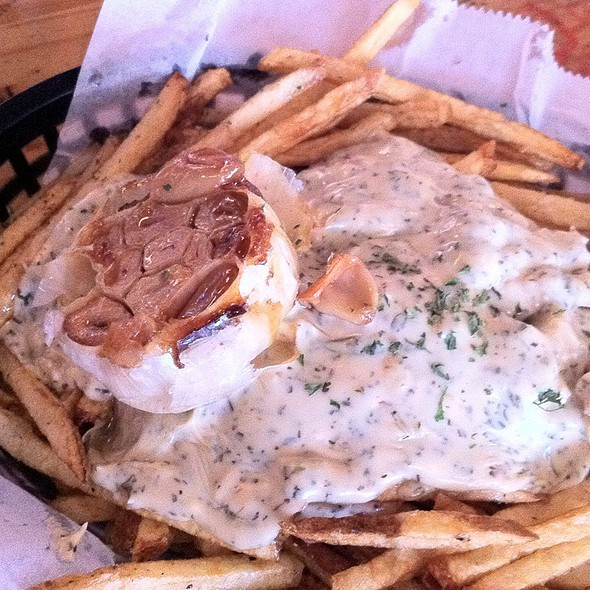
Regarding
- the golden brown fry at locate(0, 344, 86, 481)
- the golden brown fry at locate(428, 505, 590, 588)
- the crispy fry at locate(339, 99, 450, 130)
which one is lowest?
the golden brown fry at locate(428, 505, 590, 588)

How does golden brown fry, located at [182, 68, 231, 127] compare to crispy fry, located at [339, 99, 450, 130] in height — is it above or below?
above

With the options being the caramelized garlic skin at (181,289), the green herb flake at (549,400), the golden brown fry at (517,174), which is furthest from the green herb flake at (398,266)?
the golden brown fry at (517,174)

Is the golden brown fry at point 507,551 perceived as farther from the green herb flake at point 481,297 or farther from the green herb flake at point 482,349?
the green herb flake at point 481,297

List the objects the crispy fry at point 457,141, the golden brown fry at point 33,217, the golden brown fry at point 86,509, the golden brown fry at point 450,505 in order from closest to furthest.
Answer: the golden brown fry at point 450,505 → the golden brown fry at point 86,509 → the golden brown fry at point 33,217 → the crispy fry at point 457,141

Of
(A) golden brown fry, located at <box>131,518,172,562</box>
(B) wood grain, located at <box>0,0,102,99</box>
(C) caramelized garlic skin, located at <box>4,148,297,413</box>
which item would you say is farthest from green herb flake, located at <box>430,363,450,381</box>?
(B) wood grain, located at <box>0,0,102,99</box>

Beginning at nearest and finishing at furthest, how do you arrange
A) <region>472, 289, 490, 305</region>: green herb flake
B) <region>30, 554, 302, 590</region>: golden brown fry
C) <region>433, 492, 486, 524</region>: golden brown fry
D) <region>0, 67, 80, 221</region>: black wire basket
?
<region>30, 554, 302, 590</region>: golden brown fry, <region>433, 492, 486, 524</region>: golden brown fry, <region>472, 289, 490, 305</region>: green herb flake, <region>0, 67, 80, 221</region>: black wire basket

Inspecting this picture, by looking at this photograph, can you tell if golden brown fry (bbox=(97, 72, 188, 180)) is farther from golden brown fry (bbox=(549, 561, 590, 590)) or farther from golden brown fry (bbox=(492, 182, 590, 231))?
golden brown fry (bbox=(549, 561, 590, 590))

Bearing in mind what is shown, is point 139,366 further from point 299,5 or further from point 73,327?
point 299,5
